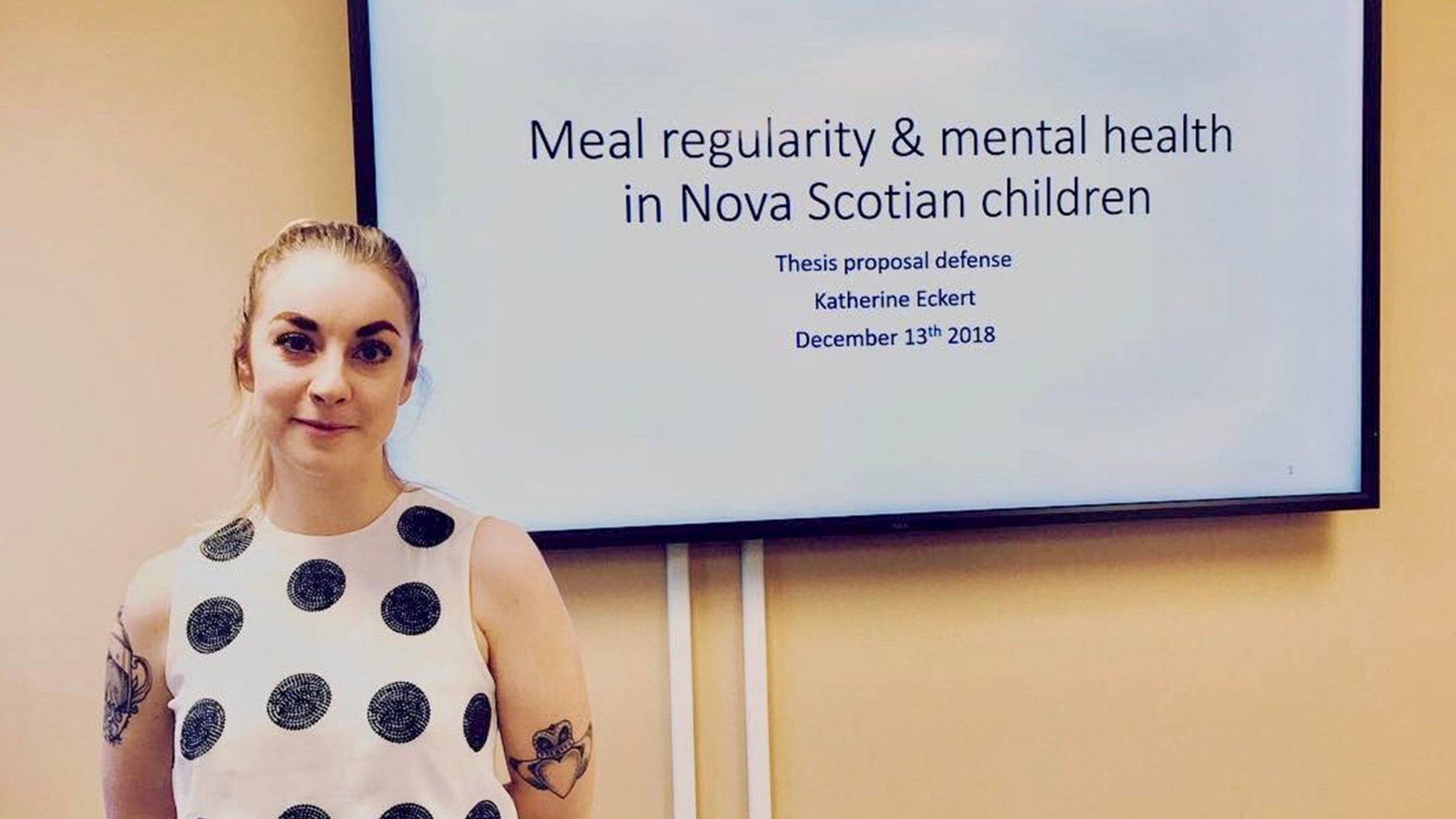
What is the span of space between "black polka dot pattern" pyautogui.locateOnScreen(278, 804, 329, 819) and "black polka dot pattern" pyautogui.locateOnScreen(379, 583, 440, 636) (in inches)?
6.1

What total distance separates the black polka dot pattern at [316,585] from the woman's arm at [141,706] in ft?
0.39

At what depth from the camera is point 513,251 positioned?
1667mm

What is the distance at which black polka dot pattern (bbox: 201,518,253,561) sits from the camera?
3.67 ft

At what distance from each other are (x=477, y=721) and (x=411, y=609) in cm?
11

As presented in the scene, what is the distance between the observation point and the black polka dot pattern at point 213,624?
108cm

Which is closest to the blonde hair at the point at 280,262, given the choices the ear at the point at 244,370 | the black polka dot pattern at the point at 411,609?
the ear at the point at 244,370

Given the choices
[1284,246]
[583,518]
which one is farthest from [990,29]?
[583,518]

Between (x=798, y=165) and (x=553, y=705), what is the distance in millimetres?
863

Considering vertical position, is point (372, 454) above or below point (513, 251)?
below

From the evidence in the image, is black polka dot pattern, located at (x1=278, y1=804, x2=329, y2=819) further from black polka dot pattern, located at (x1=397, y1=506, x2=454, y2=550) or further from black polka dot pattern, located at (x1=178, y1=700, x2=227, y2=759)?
black polka dot pattern, located at (x1=397, y1=506, x2=454, y2=550)

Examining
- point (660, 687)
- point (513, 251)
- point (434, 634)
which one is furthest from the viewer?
point (660, 687)

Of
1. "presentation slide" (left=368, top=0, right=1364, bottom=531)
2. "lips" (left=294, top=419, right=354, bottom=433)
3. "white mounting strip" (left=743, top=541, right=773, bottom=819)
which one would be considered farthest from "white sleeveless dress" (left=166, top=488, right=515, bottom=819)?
"white mounting strip" (left=743, top=541, right=773, bottom=819)

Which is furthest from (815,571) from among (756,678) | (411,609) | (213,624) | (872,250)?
(213,624)

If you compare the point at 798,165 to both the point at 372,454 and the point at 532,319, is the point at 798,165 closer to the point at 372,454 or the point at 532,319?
the point at 532,319
